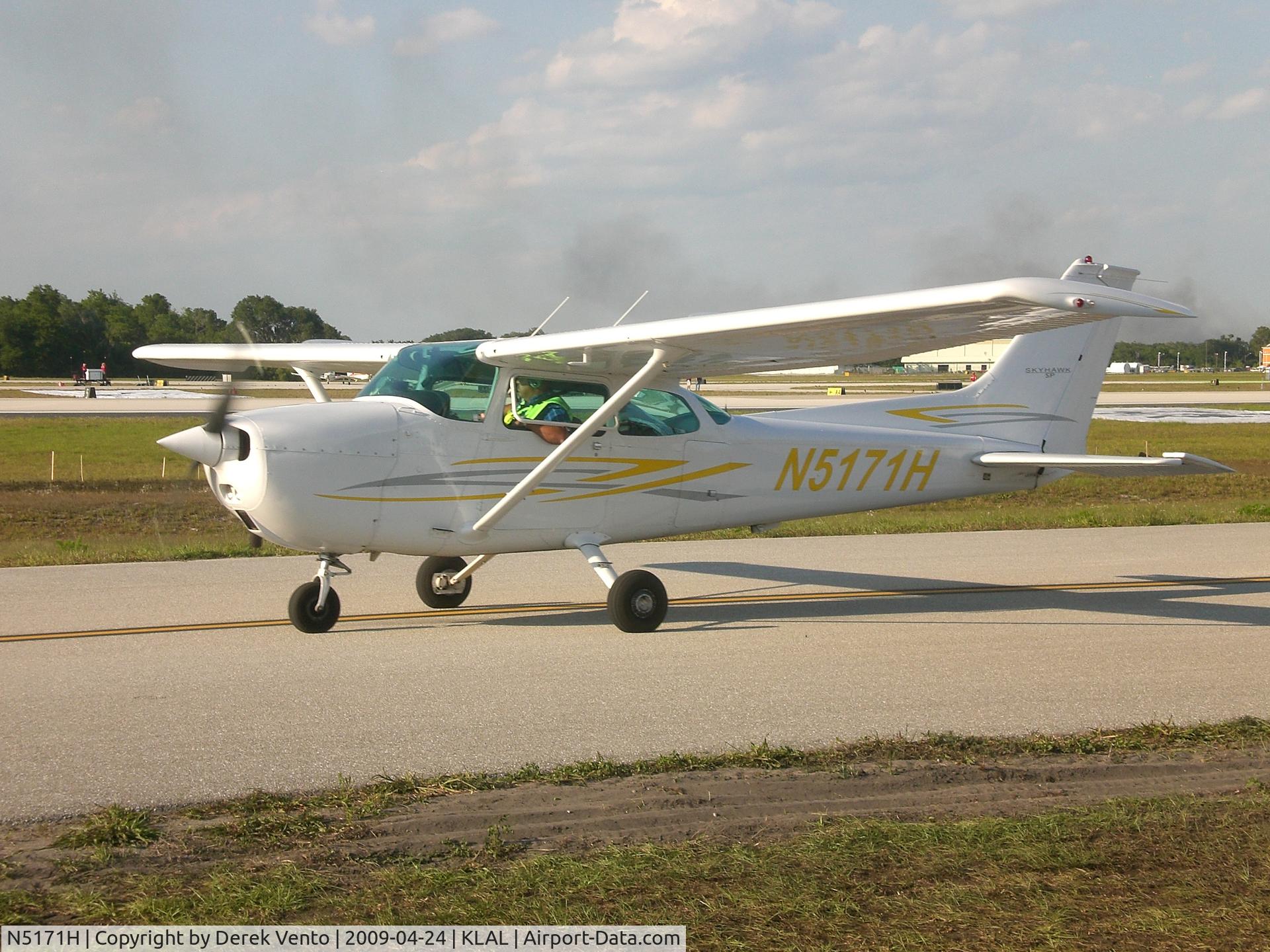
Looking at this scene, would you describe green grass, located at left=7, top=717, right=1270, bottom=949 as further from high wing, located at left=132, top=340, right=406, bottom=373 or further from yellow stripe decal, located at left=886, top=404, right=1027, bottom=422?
yellow stripe decal, located at left=886, top=404, right=1027, bottom=422

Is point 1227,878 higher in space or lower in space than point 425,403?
lower

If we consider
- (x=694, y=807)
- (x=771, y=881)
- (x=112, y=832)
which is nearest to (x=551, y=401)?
(x=694, y=807)

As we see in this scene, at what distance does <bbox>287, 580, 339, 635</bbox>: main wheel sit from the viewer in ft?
29.2

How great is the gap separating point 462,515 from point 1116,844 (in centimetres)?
579

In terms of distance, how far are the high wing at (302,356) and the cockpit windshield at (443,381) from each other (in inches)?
53.3

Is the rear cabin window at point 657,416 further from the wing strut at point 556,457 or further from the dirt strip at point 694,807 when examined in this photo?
the dirt strip at point 694,807

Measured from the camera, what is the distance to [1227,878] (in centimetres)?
416

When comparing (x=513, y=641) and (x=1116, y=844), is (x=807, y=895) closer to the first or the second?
(x=1116, y=844)

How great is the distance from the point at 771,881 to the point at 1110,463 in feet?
25.1

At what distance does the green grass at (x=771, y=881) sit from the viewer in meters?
3.76

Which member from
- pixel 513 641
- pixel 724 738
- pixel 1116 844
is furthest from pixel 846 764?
pixel 513 641

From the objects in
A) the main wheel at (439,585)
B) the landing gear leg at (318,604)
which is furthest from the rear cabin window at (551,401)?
the landing gear leg at (318,604)

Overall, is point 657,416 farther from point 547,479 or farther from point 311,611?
point 311,611

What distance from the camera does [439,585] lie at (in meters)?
10.2
